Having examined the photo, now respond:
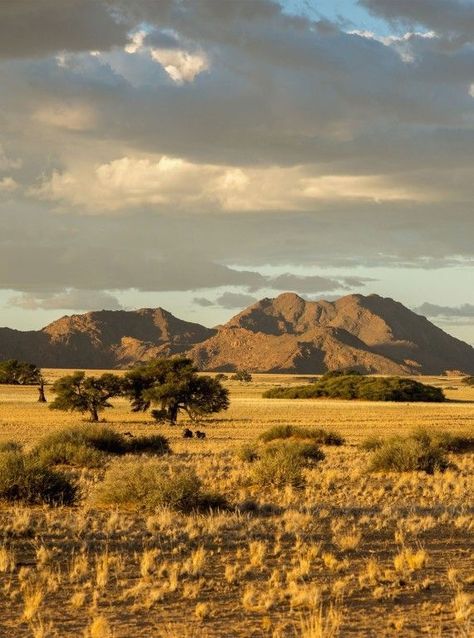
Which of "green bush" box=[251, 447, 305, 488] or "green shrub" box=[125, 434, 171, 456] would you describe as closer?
"green bush" box=[251, 447, 305, 488]

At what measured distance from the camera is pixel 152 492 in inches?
697

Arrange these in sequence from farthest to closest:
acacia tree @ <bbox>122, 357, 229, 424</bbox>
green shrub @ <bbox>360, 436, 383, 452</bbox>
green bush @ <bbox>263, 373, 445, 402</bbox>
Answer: green bush @ <bbox>263, 373, 445, 402</bbox>, acacia tree @ <bbox>122, 357, 229, 424</bbox>, green shrub @ <bbox>360, 436, 383, 452</bbox>

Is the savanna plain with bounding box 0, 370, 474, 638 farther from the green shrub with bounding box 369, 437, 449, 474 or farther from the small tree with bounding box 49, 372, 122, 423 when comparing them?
the small tree with bounding box 49, 372, 122, 423

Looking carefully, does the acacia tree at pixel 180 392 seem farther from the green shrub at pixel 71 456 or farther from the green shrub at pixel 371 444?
the green shrub at pixel 71 456

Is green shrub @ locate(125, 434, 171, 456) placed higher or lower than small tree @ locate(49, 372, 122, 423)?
lower

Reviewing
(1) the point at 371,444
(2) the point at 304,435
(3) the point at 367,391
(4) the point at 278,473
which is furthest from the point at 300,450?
(3) the point at 367,391

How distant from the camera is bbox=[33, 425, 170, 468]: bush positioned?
94.1 feet

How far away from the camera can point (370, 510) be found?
60.5ft

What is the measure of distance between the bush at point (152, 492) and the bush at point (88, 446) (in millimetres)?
9340

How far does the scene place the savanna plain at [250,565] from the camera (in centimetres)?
1011

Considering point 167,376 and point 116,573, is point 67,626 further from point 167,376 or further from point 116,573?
point 167,376

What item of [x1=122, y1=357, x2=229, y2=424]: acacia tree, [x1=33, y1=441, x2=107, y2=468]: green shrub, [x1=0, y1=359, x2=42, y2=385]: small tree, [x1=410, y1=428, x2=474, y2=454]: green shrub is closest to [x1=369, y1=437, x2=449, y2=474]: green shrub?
[x1=410, y1=428, x2=474, y2=454]: green shrub

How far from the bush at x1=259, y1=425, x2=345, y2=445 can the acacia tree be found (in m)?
15.6

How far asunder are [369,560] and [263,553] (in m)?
1.58
